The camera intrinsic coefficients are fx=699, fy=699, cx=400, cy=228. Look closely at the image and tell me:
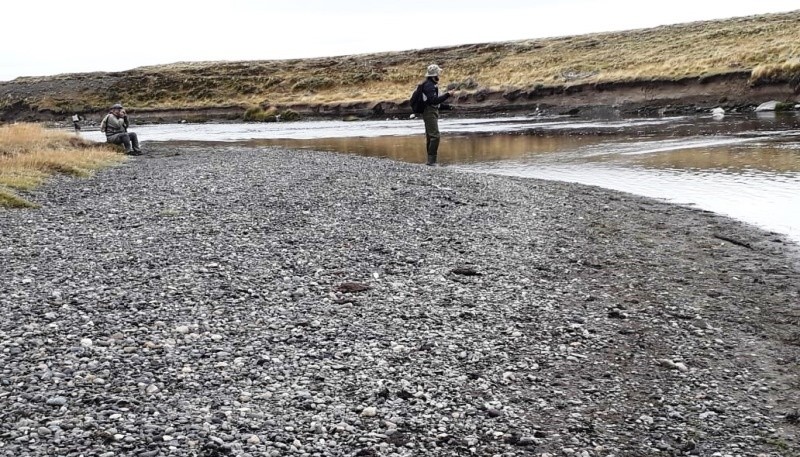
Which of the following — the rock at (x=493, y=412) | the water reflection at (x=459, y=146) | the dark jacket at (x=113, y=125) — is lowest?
the rock at (x=493, y=412)

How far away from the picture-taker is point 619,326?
806 cm

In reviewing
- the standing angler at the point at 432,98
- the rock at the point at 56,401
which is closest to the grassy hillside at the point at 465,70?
the standing angler at the point at 432,98

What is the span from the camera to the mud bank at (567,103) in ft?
148

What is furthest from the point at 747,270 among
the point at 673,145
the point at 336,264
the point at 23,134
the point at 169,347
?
the point at 23,134

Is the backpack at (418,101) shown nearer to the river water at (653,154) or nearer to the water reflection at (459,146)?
the river water at (653,154)

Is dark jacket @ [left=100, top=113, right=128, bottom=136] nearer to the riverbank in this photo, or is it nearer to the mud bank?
the riverbank

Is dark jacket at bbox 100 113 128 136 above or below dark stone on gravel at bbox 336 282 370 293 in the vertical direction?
above

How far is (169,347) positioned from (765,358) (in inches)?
237

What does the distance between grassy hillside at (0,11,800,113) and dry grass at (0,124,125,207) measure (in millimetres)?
39185

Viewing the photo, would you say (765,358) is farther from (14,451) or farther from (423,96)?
(423,96)

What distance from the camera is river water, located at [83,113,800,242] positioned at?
52.8 feet

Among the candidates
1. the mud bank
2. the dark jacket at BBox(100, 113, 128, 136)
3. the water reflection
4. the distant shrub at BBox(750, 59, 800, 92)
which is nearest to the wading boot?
the water reflection

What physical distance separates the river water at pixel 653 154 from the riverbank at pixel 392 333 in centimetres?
291

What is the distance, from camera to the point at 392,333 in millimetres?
7621
